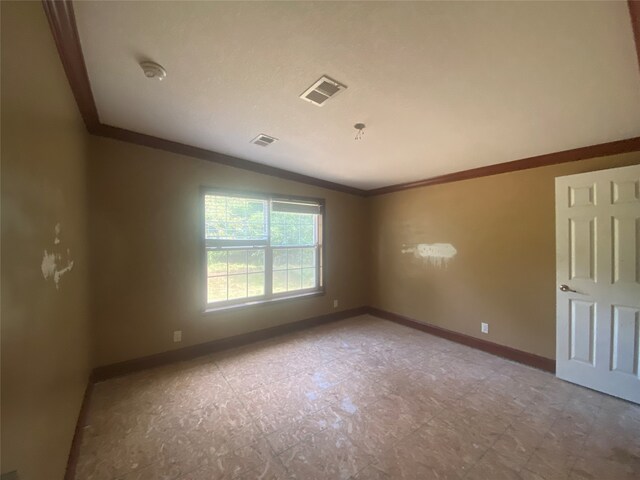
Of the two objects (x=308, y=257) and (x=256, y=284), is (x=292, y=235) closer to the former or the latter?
(x=308, y=257)

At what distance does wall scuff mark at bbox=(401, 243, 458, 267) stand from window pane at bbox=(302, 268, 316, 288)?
1.55 meters

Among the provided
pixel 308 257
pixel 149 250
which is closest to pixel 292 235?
pixel 308 257

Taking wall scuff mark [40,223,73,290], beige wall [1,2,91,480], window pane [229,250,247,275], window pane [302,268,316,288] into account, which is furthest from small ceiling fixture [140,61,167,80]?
window pane [302,268,316,288]

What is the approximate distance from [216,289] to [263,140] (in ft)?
6.10

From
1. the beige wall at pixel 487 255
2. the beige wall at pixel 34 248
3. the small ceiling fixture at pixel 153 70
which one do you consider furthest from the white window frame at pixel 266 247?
the small ceiling fixture at pixel 153 70

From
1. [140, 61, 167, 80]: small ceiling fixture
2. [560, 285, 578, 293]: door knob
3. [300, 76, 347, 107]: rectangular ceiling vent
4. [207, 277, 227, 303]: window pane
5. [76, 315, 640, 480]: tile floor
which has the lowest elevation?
[76, 315, 640, 480]: tile floor

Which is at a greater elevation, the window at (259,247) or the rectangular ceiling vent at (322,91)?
the rectangular ceiling vent at (322,91)

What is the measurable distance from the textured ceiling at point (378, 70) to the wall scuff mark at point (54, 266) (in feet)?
3.70

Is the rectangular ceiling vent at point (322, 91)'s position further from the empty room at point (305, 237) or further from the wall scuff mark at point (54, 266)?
the wall scuff mark at point (54, 266)

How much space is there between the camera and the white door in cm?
213

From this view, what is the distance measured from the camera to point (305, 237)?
158 inches

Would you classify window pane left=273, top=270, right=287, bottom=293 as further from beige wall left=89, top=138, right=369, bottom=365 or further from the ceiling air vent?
the ceiling air vent

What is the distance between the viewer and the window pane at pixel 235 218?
124 inches

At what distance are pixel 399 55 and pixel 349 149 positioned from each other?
54.0 inches
